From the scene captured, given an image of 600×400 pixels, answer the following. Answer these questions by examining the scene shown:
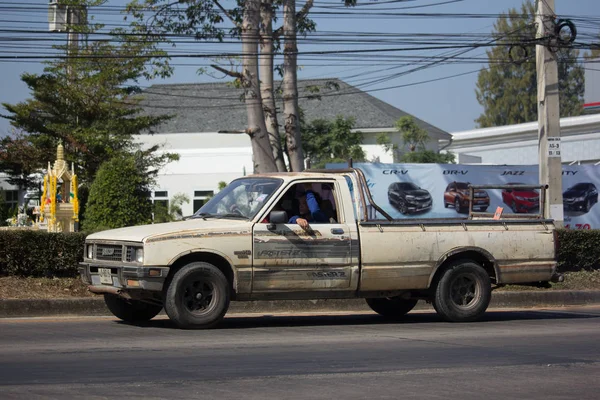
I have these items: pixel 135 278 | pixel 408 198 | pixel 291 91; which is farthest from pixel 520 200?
pixel 135 278

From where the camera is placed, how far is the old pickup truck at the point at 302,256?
969cm

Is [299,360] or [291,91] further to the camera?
[291,91]

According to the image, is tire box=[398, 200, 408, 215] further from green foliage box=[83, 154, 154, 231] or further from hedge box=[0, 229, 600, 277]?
hedge box=[0, 229, 600, 277]

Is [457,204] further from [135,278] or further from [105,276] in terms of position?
[135,278]

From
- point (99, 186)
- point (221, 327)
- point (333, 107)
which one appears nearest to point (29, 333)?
point (221, 327)

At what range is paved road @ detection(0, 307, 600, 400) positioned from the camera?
6.39 m

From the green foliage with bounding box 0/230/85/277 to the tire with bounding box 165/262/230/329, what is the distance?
4625 mm

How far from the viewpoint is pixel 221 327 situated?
10.4 metres

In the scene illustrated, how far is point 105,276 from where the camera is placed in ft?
32.3

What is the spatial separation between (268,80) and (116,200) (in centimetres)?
448

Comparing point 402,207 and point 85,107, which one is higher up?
point 85,107

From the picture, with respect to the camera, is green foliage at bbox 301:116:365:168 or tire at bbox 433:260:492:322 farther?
green foliage at bbox 301:116:365:168

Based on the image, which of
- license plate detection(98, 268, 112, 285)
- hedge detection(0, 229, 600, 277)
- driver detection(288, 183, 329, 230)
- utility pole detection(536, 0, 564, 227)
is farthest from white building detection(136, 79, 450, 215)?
license plate detection(98, 268, 112, 285)

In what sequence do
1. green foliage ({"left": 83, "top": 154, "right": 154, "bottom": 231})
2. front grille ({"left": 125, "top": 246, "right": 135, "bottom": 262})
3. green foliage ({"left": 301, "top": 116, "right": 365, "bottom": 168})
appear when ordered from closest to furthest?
front grille ({"left": 125, "top": 246, "right": 135, "bottom": 262}), green foliage ({"left": 83, "top": 154, "right": 154, "bottom": 231}), green foliage ({"left": 301, "top": 116, "right": 365, "bottom": 168})
